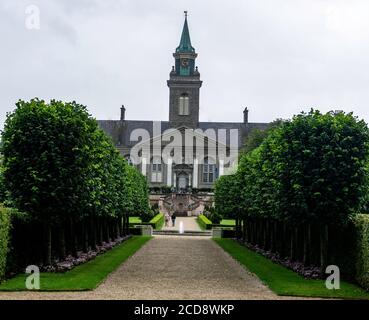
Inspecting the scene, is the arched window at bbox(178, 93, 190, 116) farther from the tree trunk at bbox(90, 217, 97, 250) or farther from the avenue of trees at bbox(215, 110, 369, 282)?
the avenue of trees at bbox(215, 110, 369, 282)

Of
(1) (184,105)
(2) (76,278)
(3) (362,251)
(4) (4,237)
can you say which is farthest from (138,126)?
(3) (362,251)

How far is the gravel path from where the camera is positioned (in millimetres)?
15867

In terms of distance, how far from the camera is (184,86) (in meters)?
90.4

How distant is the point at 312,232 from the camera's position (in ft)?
75.7

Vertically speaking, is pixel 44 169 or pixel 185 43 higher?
pixel 185 43

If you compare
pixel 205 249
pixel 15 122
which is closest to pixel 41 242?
pixel 15 122

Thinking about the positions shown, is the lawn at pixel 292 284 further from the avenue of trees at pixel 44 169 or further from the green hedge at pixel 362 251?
the avenue of trees at pixel 44 169

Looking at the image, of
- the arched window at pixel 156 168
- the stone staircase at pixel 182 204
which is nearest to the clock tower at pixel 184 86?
the arched window at pixel 156 168

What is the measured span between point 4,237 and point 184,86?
73.3 m

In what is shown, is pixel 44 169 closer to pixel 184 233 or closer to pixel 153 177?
pixel 184 233

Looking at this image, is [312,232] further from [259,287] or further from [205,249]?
[205,249]

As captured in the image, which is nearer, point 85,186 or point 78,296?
point 78,296

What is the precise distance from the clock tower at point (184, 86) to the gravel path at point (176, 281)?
62.3 meters

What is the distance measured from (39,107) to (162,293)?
316 inches
